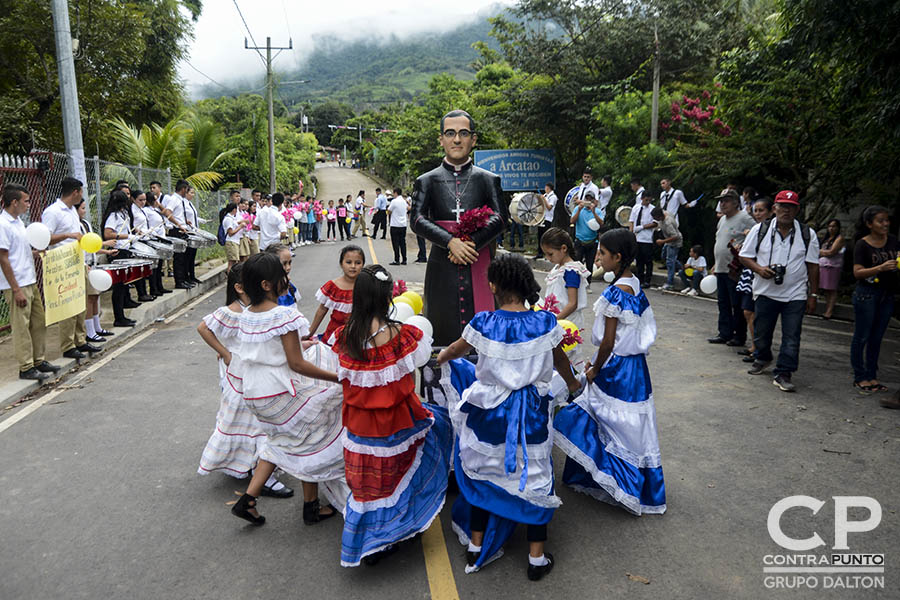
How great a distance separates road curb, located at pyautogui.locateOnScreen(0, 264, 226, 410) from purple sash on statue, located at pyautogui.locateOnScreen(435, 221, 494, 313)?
428 cm

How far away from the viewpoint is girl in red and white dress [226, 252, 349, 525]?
363 cm

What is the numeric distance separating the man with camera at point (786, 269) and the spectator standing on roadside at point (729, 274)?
4.34 ft

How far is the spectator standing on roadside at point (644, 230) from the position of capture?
39.2 ft

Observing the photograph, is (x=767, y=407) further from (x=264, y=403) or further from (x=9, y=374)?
(x=9, y=374)

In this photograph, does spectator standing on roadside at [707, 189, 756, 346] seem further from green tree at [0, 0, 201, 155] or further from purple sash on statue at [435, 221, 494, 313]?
green tree at [0, 0, 201, 155]

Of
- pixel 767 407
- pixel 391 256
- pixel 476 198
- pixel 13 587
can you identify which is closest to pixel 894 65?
pixel 767 407

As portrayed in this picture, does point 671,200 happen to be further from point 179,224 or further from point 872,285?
point 179,224

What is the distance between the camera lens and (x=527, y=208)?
21.7 feet

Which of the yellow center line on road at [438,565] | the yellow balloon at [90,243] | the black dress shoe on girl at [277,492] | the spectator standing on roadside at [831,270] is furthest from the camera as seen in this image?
the spectator standing on roadside at [831,270]

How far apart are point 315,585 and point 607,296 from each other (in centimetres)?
225

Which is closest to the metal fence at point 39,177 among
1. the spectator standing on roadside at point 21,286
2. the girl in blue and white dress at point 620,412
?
the spectator standing on roadside at point 21,286

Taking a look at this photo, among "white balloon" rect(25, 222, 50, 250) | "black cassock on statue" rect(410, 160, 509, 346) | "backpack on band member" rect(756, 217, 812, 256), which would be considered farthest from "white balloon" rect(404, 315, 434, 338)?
"white balloon" rect(25, 222, 50, 250)

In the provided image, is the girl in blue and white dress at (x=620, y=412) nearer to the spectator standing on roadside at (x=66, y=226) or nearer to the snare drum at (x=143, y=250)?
the spectator standing on roadside at (x=66, y=226)

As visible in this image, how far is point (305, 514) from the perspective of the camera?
3867 millimetres
